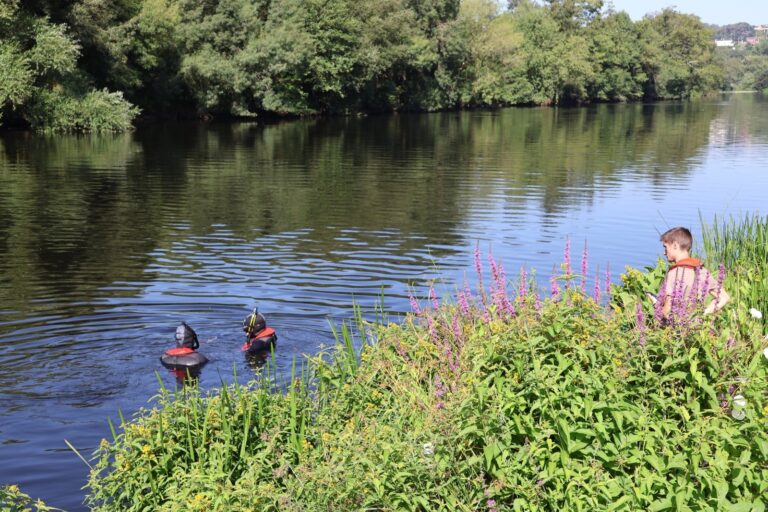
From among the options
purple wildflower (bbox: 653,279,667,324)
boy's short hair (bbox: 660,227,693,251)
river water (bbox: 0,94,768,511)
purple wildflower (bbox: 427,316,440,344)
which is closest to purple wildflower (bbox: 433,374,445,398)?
purple wildflower (bbox: 427,316,440,344)

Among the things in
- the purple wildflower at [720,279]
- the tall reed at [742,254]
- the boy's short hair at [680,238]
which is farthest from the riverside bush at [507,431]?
the tall reed at [742,254]

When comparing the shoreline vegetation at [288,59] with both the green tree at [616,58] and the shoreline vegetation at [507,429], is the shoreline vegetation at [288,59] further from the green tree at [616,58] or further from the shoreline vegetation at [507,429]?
the shoreline vegetation at [507,429]

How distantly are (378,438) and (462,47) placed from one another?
90.9 meters

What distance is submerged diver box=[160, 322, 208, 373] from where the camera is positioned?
440 inches

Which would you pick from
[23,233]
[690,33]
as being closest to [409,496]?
[23,233]

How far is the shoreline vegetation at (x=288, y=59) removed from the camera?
1960 inches

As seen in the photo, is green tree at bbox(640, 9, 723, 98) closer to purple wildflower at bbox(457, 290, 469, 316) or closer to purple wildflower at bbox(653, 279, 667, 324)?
purple wildflower at bbox(457, 290, 469, 316)

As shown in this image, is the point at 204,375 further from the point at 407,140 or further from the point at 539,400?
the point at 407,140

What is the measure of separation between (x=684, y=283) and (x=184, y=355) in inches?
260

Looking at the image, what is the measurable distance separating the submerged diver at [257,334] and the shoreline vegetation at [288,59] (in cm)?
3844

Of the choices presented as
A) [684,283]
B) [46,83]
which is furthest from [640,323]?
[46,83]

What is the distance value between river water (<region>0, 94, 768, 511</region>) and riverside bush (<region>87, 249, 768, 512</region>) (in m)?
1.64

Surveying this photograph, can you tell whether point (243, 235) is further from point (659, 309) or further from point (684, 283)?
point (659, 309)

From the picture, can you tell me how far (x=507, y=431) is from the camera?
6.18 metres
